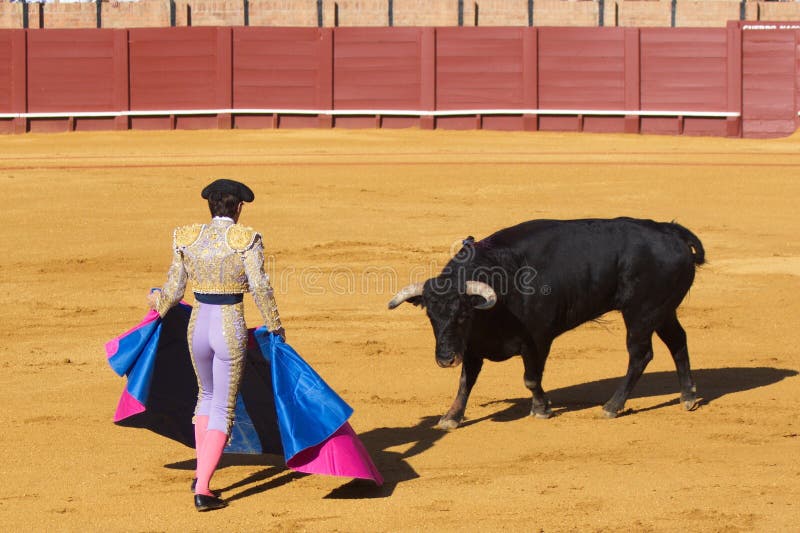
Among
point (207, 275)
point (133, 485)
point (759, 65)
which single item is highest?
point (759, 65)

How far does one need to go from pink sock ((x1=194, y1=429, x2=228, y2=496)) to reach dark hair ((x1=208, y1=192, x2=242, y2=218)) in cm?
83

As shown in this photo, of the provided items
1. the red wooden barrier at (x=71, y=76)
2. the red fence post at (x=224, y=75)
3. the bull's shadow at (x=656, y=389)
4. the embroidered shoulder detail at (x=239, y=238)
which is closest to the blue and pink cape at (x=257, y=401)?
the embroidered shoulder detail at (x=239, y=238)

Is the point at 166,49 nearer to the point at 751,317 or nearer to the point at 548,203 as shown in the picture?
the point at 548,203

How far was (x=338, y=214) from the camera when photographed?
44.0 feet

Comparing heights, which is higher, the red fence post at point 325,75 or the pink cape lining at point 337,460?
the red fence post at point 325,75

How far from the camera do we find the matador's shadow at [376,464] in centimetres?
534

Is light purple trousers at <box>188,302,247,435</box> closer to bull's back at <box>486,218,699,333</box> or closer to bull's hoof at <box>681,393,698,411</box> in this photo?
bull's back at <box>486,218,699,333</box>

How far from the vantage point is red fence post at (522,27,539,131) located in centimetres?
2158

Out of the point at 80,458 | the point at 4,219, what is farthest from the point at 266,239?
the point at 80,458

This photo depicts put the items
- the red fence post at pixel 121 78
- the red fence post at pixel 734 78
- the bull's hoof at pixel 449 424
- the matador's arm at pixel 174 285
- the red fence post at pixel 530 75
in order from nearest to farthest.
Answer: the matador's arm at pixel 174 285
the bull's hoof at pixel 449 424
the red fence post at pixel 734 78
the red fence post at pixel 530 75
the red fence post at pixel 121 78

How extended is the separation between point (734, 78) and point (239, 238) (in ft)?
57.4

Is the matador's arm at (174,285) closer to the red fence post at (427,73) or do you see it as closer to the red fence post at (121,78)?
the red fence post at (427,73)

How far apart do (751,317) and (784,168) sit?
771 centimetres

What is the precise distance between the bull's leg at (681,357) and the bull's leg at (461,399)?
3.71ft
